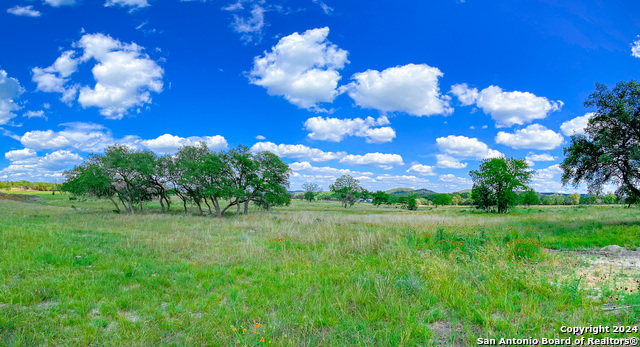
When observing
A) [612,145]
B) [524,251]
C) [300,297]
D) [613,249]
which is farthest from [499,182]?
[300,297]

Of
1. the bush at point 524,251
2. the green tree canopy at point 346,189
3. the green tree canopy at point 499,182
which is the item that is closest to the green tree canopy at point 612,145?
the bush at point 524,251

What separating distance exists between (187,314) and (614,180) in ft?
90.3

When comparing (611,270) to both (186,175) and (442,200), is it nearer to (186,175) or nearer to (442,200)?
(186,175)

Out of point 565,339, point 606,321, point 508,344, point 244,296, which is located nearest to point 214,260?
point 244,296

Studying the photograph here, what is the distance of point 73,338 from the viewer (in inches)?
166

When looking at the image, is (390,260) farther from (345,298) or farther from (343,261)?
(345,298)

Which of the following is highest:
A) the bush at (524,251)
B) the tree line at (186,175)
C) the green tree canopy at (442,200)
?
the tree line at (186,175)

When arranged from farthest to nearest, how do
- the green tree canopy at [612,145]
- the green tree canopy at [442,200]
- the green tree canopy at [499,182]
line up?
1. the green tree canopy at [442,200]
2. the green tree canopy at [499,182]
3. the green tree canopy at [612,145]

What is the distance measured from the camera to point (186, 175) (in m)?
30.2

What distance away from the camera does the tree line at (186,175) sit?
97.0 ft

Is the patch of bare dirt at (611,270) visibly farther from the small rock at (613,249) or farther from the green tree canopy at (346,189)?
the green tree canopy at (346,189)

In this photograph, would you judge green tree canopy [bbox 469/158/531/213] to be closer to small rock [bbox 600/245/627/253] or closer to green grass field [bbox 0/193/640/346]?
small rock [bbox 600/245/627/253]

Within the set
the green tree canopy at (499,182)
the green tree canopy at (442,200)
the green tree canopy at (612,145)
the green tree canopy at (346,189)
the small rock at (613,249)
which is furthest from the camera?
the green tree canopy at (442,200)

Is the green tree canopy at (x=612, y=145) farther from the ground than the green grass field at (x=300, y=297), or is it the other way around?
the green tree canopy at (x=612, y=145)
